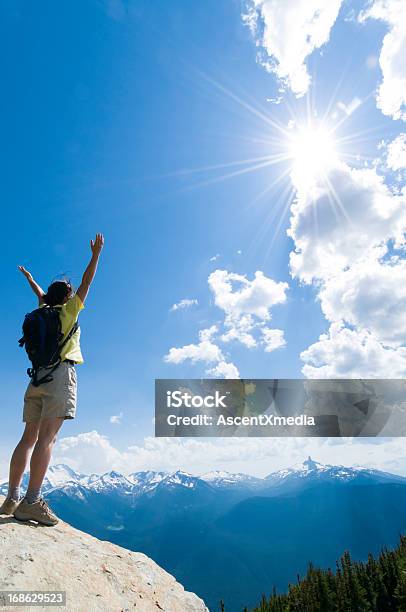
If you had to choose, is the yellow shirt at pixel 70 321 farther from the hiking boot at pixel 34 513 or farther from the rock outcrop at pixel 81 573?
the rock outcrop at pixel 81 573

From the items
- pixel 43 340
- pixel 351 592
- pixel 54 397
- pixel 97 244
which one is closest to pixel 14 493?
pixel 54 397

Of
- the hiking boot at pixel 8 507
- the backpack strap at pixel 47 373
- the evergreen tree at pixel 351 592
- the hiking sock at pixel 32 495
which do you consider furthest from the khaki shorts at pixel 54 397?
the evergreen tree at pixel 351 592

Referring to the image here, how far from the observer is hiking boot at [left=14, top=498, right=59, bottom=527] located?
17.9 feet

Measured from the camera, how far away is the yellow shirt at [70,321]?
597 cm

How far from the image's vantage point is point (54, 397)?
5.67 meters

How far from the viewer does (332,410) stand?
2714 inches

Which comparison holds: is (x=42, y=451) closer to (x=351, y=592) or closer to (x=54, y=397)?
(x=54, y=397)

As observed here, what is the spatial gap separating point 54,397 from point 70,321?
1.13 m

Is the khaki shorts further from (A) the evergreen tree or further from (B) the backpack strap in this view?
(A) the evergreen tree

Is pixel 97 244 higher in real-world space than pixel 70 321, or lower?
higher

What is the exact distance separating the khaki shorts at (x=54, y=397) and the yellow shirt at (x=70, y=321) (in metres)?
0.16

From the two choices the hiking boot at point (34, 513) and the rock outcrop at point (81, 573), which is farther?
the hiking boot at point (34, 513)

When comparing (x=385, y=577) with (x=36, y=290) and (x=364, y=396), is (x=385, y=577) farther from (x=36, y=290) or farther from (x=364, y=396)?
(x=36, y=290)

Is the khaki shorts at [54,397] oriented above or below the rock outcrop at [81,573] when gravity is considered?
above
